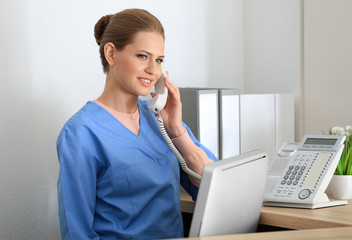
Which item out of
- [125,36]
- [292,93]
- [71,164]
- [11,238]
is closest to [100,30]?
[125,36]

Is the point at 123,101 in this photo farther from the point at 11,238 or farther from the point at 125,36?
the point at 11,238

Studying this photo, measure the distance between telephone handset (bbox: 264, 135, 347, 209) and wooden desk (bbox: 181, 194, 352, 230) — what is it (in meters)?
0.03

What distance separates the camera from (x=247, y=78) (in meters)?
2.60

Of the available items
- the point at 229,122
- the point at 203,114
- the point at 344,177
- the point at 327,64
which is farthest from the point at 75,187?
the point at 327,64

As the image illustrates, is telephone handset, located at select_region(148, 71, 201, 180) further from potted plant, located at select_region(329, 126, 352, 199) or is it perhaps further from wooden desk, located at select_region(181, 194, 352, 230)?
potted plant, located at select_region(329, 126, 352, 199)

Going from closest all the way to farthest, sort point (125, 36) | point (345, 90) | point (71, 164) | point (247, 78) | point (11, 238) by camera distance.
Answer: point (71, 164) → point (125, 36) → point (11, 238) → point (345, 90) → point (247, 78)

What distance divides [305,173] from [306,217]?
9.2 inches

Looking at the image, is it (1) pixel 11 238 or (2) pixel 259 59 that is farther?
(2) pixel 259 59

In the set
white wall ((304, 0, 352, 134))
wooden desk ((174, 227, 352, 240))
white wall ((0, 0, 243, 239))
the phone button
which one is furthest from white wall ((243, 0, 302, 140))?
wooden desk ((174, 227, 352, 240))

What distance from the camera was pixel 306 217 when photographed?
4.62 feet

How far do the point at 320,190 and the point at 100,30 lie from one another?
830 mm

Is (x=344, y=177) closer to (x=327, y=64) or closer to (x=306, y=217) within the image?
(x=306, y=217)

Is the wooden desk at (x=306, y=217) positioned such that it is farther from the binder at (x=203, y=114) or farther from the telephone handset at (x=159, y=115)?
the binder at (x=203, y=114)

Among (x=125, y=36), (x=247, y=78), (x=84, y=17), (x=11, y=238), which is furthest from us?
(x=247, y=78)
